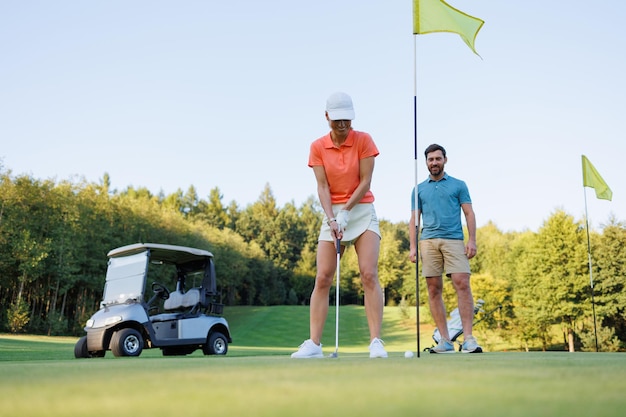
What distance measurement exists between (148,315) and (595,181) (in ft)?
33.0

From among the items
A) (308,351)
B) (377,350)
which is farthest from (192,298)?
(377,350)

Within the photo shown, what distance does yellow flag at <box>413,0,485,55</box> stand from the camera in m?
5.87

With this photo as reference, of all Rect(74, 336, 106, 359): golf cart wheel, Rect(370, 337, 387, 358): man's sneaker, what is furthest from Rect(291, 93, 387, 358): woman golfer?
Rect(74, 336, 106, 359): golf cart wheel

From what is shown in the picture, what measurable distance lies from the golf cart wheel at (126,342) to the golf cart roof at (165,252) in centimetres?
145

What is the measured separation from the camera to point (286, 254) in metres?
67.6

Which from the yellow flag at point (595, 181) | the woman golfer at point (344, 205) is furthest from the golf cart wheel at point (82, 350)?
the yellow flag at point (595, 181)

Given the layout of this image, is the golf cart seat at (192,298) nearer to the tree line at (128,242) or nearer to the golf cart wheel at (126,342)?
the golf cart wheel at (126,342)

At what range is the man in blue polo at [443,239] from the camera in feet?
20.1

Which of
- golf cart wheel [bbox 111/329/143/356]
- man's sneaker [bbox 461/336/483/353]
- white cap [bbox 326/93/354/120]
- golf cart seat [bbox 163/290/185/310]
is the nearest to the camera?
white cap [bbox 326/93/354/120]

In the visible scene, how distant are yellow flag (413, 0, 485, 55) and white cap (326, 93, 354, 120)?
162cm

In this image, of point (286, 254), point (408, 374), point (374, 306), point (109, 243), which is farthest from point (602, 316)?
point (286, 254)

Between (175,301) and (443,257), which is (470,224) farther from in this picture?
(175,301)

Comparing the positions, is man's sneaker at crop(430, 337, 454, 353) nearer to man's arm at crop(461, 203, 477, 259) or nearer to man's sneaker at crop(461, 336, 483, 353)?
man's sneaker at crop(461, 336, 483, 353)

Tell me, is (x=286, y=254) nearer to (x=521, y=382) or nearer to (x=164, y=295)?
(x=164, y=295)
